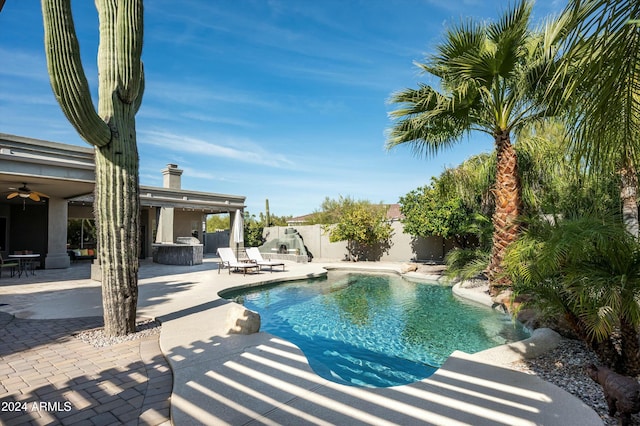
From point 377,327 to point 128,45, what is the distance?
6.73 m

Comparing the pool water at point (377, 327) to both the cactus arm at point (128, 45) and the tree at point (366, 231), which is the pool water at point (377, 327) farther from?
the tree at point (366, 231)

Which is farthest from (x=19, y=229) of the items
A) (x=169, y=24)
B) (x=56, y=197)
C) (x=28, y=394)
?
(x=28, y=394)

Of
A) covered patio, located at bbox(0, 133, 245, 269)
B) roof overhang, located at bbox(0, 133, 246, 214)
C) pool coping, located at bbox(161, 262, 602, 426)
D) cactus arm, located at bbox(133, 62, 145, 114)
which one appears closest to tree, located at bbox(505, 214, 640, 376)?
pool coping, located at bbox(161, 262, 602, 426)

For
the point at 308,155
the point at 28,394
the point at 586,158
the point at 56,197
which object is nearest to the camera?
the point at 586,158

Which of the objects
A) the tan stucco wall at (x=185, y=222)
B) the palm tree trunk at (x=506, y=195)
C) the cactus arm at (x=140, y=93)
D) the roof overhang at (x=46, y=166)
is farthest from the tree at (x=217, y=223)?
the palm tree trunk at (x=506, y=195)

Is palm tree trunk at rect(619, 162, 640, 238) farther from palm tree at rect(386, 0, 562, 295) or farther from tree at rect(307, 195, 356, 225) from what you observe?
tree at rect(307, 195, 356, 225)

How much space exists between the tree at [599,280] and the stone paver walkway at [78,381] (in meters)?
4.35

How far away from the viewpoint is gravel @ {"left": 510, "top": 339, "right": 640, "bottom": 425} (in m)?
3.22

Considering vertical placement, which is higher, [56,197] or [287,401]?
[56,197]

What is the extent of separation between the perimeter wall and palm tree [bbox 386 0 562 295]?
386 inches

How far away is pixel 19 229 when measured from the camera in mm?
16391

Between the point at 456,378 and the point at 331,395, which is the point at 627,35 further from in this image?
the point at 331,395

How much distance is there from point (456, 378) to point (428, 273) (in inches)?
435

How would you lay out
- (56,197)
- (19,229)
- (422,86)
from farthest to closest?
(19,229), (56,197), (422,86)
